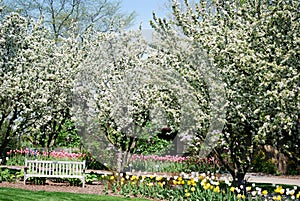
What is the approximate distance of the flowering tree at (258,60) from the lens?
554 centimetres

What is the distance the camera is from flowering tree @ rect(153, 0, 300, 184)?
5.54m

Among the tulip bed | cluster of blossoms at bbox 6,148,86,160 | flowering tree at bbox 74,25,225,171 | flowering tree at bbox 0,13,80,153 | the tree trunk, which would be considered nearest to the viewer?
the tulip bed

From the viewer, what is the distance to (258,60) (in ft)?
18.7

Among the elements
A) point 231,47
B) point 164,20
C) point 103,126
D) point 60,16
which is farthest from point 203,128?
point 60,16

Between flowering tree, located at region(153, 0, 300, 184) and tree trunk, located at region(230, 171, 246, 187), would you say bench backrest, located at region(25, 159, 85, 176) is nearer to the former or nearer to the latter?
→ tree trunk, located at region(230, 171, 246, 187)

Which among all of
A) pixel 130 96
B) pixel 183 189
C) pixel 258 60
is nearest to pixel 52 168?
pixel 130 96

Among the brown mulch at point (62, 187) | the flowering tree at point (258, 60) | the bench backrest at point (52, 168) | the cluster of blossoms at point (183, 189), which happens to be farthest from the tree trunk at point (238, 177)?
the bench backrest at point (52, 168)

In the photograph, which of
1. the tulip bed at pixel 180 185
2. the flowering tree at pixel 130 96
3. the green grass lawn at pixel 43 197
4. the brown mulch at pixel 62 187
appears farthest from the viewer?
the brown mulch at pixel 62 187

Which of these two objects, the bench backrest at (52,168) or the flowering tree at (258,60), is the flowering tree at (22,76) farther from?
the flowering tree at (258,60)

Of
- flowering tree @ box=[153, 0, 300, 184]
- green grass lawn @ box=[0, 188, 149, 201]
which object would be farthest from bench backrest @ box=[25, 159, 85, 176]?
flowering tree @ box=[153, 0, 300, 184]

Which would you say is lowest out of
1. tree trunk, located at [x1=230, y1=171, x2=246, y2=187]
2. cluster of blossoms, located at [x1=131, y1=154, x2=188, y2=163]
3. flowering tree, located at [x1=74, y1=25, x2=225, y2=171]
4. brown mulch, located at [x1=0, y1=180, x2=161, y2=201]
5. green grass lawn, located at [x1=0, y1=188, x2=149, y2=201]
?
green grass lawn, located at [x1=0, y1=188, x2=149, y2=201]

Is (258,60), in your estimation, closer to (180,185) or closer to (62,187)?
(180,185)

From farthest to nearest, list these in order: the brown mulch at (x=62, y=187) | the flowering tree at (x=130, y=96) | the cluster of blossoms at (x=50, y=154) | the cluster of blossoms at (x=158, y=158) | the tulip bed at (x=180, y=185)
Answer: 1. the cluster of blossoms at (x=158, y=158)
2. the cluster of blossoms at (x=50, y=154)
3. the brown mulch at (x=62, y=187)
4. the flowering tree at (x=130, y=96)
5. the tulip bed at (x=180, y=185)

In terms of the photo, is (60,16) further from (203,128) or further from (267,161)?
(203,128)
